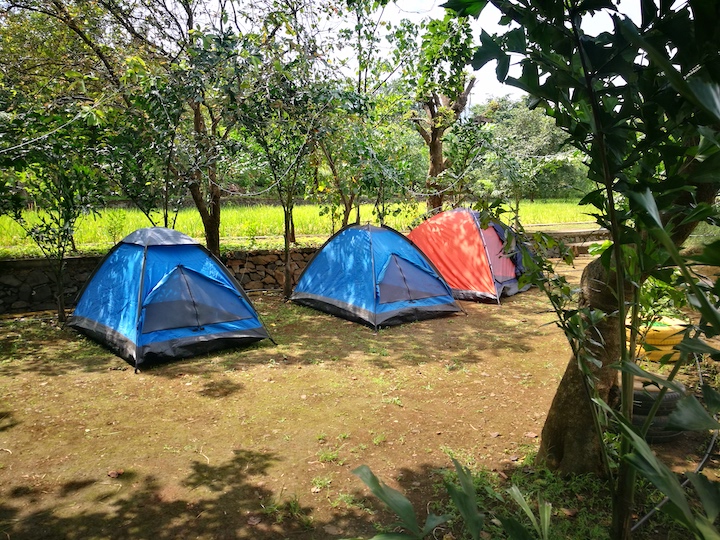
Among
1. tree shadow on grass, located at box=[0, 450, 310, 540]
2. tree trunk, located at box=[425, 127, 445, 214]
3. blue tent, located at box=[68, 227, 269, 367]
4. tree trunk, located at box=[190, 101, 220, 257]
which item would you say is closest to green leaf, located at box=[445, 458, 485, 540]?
tree shadow on grass, located at box=[0, 450, 310, 540]

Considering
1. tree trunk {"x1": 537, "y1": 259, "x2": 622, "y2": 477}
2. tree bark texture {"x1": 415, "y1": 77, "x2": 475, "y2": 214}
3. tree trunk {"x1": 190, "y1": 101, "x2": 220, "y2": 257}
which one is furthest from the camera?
tree bark texture {"x1": 415, "y1": 77, "x2": 475, "y2": 214}

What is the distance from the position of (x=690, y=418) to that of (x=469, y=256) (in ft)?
22.6

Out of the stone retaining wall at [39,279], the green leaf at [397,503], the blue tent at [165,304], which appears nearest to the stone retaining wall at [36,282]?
the stone retaining wall at [39,279]

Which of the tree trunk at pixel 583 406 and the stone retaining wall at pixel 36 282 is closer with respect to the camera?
the tree trunk at pixel 583 406

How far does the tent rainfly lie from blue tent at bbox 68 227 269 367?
134 inches

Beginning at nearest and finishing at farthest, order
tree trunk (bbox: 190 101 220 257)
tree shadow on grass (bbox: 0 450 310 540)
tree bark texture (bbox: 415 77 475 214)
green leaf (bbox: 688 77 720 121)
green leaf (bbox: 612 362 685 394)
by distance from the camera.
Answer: green leaf (bbox: 688 77 720 121) < green leaf (bbox: 612 362 685 394) < tree shadow on grass (bbox: 0 450 310 540) < tree trunk (bbox: 190 101 220 257) < tree bark texture (bbox: 415 77 475 214)

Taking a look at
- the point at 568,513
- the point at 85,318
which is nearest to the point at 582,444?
the point at 568,513

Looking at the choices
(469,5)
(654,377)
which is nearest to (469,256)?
(469,5)

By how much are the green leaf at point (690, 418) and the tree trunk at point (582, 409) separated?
1.79 m

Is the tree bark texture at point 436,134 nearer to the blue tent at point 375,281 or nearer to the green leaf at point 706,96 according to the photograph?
the blue tent at point 375,281

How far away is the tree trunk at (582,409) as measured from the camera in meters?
2.52

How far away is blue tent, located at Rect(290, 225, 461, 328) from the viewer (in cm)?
609

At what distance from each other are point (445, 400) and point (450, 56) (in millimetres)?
3830

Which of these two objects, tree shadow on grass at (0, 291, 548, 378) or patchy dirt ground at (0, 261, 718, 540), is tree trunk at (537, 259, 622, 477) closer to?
patchy dirt ground at (0, 261, 718, 540)
